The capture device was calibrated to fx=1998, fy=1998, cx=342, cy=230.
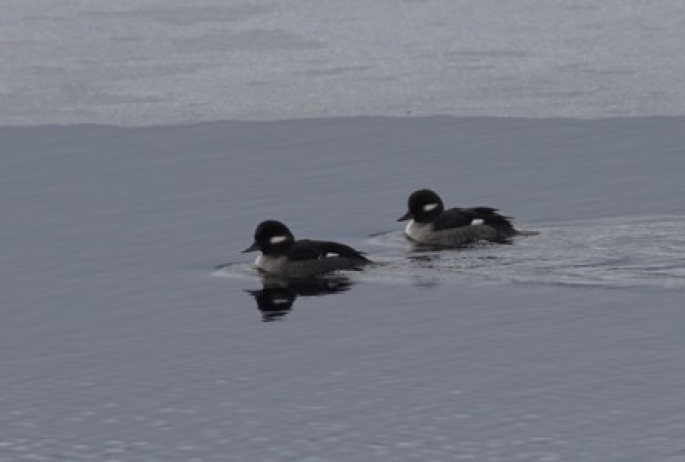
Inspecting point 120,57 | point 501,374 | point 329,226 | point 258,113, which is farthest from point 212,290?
point 120,57

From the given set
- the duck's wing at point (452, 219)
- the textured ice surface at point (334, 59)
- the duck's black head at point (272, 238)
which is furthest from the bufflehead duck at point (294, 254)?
the textured ice surface at point (334, 59)

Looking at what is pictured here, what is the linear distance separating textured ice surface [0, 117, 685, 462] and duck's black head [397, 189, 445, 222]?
294 mm

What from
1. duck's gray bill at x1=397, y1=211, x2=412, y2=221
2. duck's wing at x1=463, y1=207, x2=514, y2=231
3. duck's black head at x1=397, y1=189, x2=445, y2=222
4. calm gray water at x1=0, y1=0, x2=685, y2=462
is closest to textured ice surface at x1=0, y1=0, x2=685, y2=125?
calm gray water at x1=0, y1=0, x2=685, y2=462

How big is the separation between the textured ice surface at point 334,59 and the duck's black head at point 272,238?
4383 millimetres

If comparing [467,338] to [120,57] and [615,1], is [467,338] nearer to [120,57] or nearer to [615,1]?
[120,57]

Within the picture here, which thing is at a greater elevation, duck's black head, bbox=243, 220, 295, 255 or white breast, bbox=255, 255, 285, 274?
duck's black head, bbox=243, 220, 295, 255

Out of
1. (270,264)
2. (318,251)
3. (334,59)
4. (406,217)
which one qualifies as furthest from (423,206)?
(334,59)

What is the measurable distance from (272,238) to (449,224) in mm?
1809

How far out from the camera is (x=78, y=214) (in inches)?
669

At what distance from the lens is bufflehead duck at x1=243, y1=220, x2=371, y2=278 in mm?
15336

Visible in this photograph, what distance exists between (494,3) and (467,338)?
1320cm

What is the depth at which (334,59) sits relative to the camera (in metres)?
22.3

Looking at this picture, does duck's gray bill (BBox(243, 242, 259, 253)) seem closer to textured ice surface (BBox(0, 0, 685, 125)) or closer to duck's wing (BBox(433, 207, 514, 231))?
duck's wing (BBox(433, 207, 514, 231))

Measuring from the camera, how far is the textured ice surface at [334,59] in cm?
2023
